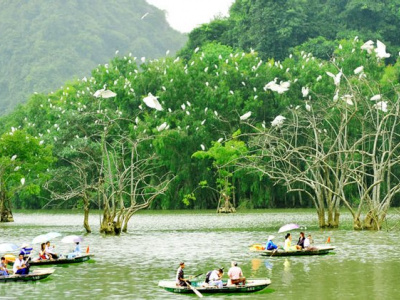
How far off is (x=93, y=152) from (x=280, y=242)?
102ft

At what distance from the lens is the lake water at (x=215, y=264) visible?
59.6 ft

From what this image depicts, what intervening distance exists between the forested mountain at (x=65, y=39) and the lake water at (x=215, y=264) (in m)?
80.3

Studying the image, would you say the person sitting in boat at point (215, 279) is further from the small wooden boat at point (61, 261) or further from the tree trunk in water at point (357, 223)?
the tree trunk in water at point (357, 223)

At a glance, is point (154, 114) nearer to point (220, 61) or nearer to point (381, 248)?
point (220, 61)

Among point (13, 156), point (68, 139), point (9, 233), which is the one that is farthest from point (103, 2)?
point (9, 233)

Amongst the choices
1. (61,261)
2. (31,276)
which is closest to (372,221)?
(61,261)

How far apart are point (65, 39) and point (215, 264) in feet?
382

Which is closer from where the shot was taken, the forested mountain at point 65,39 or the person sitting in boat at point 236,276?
the person sitting in boat at point 236,276

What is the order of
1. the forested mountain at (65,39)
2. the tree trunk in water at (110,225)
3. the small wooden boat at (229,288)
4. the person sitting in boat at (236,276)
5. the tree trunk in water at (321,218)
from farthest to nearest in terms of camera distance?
1. the forested mountain at (65,39)
2. the tree trunk in water at (321,218)
3. the tree trunk in water at (110,225)
4. the person sitting in boat at (236,276)
5. the small wooden boat at (229,288)

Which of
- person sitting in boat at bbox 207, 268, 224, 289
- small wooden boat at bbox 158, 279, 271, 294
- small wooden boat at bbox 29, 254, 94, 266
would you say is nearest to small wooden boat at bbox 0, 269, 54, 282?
small wooden boat at bbox 29, 254, 94, 266

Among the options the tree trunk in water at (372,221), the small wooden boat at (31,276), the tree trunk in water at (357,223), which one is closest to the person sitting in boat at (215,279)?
the small wooden boat at (31,276)

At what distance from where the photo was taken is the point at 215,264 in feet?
76.0

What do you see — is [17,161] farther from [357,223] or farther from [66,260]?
[66,260]

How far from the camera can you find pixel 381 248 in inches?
1033
